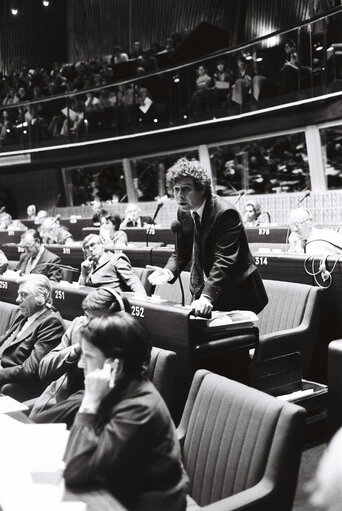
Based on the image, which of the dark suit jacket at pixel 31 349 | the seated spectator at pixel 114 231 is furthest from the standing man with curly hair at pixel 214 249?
the seated spectator at pixel 114 231

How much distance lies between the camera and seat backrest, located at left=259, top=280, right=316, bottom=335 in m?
3.62

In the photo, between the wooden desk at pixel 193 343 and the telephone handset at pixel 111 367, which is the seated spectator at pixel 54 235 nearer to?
the wooden desk at pixel 193 343

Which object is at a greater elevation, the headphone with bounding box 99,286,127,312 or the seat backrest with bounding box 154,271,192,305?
the headphone with bounding box 99,286,127,312

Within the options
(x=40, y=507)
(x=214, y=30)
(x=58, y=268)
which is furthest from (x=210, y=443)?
(x=214, y=30)

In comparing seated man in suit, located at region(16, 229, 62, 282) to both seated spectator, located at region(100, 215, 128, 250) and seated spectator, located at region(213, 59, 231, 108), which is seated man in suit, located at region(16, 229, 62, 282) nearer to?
seated spectator, located at region(100, 215, 128, 250)

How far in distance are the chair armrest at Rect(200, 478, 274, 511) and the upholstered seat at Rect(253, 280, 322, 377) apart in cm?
152

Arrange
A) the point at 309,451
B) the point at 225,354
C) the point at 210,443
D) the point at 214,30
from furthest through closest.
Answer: the point at 214,30 → the point at 309,451 → the point at 225,354 → the point at 210,443

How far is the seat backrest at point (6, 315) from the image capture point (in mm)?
4055

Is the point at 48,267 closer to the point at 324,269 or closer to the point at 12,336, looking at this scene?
the point at 12,336

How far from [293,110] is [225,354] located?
21.4 ft

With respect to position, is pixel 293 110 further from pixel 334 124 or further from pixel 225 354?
pixel 225 354

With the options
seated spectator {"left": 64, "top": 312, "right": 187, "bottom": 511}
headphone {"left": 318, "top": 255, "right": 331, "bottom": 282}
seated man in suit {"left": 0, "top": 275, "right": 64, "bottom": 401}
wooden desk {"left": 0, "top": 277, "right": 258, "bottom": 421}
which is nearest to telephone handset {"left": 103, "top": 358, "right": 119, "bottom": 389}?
seated spectator {"left": 64, "top": 312, "right": 187, "bottom": 511}

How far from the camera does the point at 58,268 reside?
568 centimetres

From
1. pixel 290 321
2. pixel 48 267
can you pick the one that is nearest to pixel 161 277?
pixel 290 321
